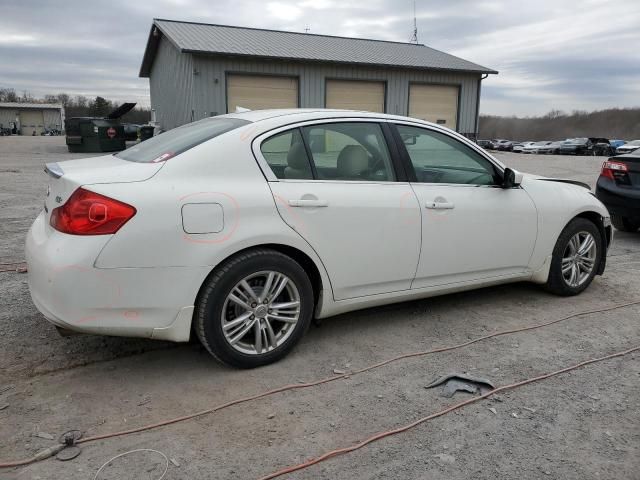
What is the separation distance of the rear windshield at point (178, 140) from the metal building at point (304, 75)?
1500 centimetres

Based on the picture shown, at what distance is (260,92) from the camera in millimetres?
18703

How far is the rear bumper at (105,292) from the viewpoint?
9.10 feet

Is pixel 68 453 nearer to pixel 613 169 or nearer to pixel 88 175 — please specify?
pixel 88 175

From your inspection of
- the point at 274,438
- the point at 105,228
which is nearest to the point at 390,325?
the point at 274,438

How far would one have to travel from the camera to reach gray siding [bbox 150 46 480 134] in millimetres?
18094

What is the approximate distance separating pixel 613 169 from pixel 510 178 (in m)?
3.83

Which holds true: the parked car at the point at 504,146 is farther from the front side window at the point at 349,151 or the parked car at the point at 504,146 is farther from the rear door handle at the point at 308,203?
the rear door handle at the point at 308,203

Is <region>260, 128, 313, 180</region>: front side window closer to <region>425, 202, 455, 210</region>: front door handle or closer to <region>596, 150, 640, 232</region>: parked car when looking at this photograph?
<region>425, 202, 455, 210</region>: front door handle

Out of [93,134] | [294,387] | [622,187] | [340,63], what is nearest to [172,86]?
[93,134]

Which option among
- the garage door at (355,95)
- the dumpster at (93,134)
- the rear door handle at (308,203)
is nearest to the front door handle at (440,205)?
the rear door handle at (308,203)

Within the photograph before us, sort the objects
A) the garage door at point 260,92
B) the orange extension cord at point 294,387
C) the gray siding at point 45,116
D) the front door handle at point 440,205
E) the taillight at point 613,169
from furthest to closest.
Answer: the gray siding at point 45,116 → the garage door at point 260,92 → the taillight at point 613,169 → the front door handle at point 440,205 → the orange extension cord at point 294,387

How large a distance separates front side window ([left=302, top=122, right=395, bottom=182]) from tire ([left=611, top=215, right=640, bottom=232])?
491cm

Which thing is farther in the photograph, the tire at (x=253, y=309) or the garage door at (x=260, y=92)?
the garage door at (x=260, y=92)

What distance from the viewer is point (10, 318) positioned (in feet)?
13.0
